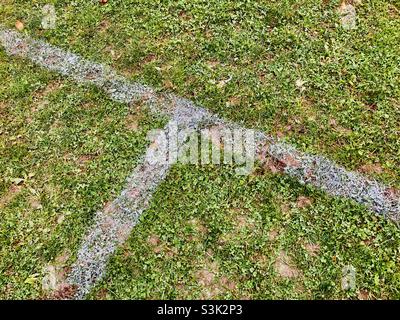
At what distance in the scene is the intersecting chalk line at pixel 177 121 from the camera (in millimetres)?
4164

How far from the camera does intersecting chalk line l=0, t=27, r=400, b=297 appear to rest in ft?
13.7

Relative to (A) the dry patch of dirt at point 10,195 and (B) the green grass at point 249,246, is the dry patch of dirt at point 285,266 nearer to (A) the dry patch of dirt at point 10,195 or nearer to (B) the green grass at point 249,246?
(B) the green grass at point 249,246

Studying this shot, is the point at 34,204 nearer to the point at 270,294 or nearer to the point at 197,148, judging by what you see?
the point at 197,148

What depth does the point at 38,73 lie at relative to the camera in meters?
5.21

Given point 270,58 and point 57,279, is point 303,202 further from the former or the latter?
point 57,279

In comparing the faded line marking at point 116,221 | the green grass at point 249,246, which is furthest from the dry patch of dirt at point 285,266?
the faded line marking at point 116,221

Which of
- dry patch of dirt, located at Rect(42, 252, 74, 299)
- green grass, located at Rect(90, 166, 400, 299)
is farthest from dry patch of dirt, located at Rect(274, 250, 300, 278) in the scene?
dry patch of dirt, located at Rect(42, 252, 74, 299)

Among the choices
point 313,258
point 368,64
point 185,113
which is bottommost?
point 313,258

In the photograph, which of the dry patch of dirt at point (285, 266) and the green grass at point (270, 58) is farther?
the green grass at point (270, 58)

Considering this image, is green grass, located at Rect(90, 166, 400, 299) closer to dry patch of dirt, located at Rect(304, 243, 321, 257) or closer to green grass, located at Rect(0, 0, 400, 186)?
dry patch of dirt, located at Rect(304, 243, 321, 257)

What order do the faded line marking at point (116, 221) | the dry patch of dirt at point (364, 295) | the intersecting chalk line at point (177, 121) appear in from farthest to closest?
the intersecting chalk line at point (177, 121) < the faded line marking at point (116, 221) < the dry patch of dirt at point (364, 295)

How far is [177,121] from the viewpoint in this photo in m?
4.75

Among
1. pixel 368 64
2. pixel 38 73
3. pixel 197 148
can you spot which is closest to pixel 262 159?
pixel 197 148
